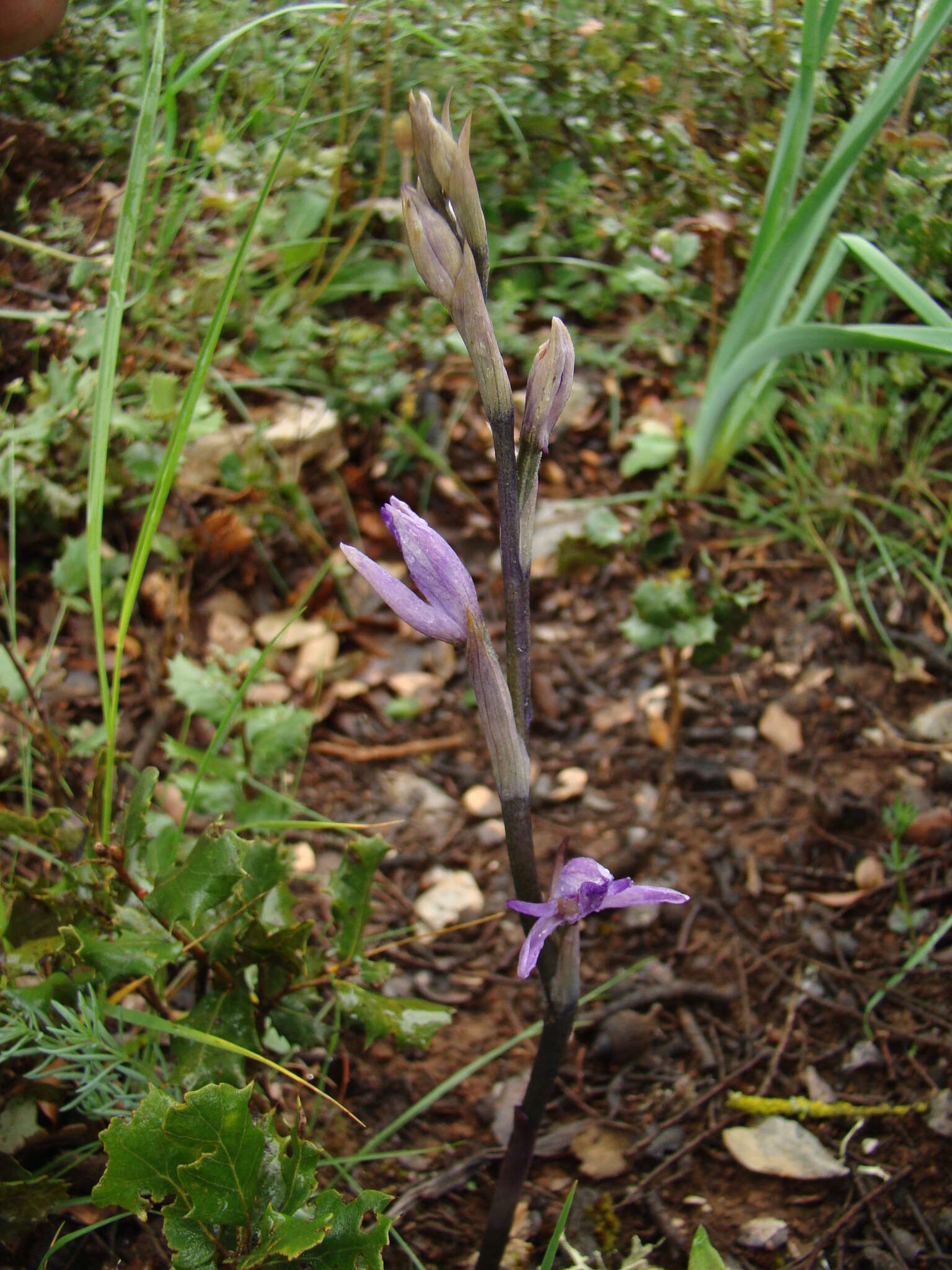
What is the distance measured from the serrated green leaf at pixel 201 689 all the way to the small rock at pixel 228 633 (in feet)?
1.45

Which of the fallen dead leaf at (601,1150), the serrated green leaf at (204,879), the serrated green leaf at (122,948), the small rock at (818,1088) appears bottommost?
the small rock at (818,1088)

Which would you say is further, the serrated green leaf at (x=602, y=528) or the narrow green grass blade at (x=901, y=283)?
the serrated green leaf at (x=602, y=528)

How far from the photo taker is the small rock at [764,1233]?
51.0 inches

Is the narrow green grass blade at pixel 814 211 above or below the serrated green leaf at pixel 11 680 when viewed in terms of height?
above

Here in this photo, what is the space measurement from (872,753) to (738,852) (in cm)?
37

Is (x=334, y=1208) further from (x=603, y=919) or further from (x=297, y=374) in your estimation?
(x=297, y=374)

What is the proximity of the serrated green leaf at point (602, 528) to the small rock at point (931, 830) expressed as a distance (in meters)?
0.79

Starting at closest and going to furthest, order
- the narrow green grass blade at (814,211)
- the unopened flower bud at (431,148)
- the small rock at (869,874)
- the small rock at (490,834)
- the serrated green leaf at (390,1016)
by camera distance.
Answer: the unopened flower bud at (431,148) < the serrated green leaf at (390,1016) < the narrow green grass blade at (814,211) < the small rock at (869,874) < the small rock at (490,834)

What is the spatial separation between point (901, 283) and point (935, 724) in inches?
35.1

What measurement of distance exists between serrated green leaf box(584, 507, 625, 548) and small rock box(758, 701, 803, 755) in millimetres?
502

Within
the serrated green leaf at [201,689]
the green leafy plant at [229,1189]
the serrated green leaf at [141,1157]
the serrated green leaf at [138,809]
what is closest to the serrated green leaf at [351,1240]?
the green leafy plant at [229,1189]

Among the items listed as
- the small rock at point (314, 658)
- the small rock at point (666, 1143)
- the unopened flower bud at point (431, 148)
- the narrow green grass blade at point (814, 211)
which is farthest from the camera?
the small rock at point (314, 658)

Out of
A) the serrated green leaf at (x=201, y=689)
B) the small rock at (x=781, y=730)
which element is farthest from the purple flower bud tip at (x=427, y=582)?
the small rock at (x=781, y=730)

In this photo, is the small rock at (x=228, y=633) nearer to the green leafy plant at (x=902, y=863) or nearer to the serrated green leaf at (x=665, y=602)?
the serrated green leaf at (x=665, y=602)
